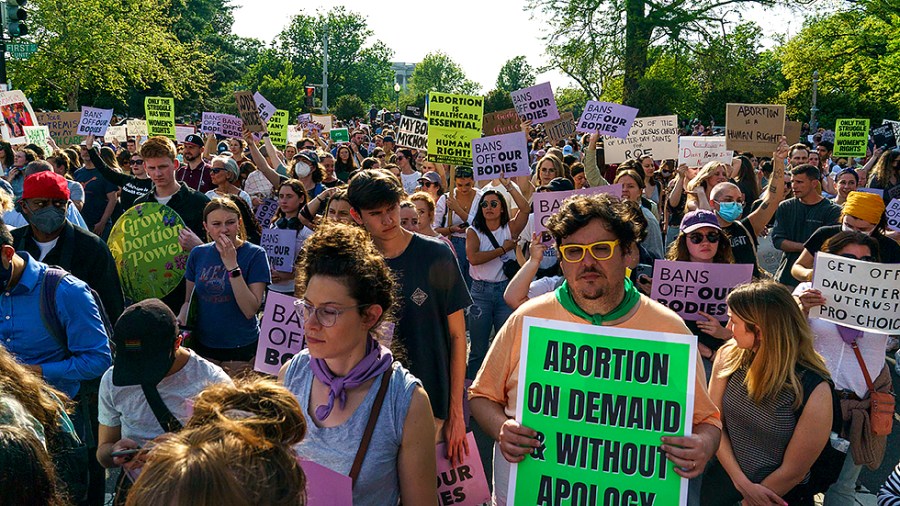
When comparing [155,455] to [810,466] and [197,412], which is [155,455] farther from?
[810,466]

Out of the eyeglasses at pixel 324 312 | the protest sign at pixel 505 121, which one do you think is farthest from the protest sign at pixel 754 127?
the eyeglasses at pixel 324 312

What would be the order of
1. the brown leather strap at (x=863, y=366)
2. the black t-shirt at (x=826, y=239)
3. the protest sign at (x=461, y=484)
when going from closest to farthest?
the protest sign at (x=461, y=484) → the brown leather strap at (x=863, y=366) → the black t-shirt at (x=826, y=239)

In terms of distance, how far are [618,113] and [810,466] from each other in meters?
8.79

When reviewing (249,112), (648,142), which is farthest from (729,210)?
(249,112)

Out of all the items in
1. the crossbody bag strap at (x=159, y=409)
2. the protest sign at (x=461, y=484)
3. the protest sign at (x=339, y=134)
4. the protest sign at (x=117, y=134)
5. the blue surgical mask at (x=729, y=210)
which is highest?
the protest sign at (x=339, y=134)

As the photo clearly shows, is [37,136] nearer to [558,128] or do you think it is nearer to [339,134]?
[339,134]

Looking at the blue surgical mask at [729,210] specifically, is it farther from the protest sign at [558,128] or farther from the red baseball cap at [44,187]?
the protest sign at [558,128]

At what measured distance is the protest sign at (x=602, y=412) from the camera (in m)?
2.71

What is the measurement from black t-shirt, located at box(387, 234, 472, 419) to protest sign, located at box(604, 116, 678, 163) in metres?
9.52

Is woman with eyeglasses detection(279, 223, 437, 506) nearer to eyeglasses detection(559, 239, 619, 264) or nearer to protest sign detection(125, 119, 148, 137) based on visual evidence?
eyeglasses detection(559, 239, 619, 264)

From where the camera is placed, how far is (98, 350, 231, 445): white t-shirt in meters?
3.33

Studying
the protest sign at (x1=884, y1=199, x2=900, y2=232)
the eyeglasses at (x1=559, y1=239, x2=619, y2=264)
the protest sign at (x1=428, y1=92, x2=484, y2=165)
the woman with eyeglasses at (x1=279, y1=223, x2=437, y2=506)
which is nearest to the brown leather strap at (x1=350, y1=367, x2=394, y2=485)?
the woman with eyeglasses at (x1=279, y1=223, x2=437, y2=506)

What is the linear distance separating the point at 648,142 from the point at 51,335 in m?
10.7

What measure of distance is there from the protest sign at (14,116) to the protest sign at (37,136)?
103mm
